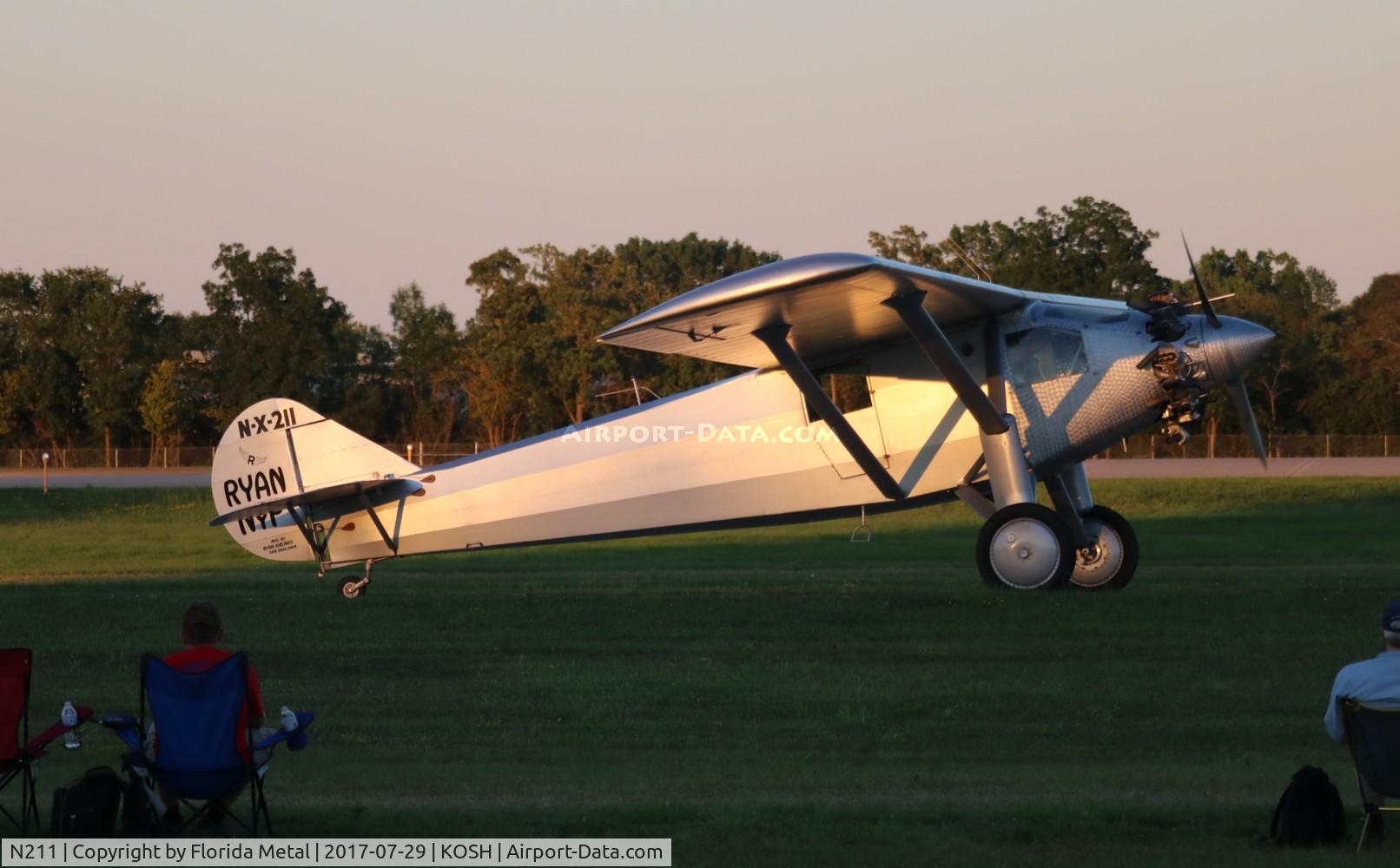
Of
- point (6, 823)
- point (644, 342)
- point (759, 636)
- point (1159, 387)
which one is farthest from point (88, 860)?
point (1159, 387)

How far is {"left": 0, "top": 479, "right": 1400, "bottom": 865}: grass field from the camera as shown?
7816 mm

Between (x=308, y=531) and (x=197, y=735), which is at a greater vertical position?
(x=308, y=531)

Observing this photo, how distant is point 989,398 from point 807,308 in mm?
2417

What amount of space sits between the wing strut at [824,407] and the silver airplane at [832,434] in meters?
0.03

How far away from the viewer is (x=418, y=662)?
14.6 metres

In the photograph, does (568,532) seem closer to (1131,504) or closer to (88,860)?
(88,860)

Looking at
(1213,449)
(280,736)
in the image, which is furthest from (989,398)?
(1213,449)

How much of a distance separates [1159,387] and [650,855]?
12.2 meters

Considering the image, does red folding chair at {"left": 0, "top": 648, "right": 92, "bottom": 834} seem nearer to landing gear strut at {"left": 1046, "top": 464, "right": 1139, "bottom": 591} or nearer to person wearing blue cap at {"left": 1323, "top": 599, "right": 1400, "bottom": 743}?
person wearing blue cap at {"left": 1323, "top": 599, "right": 1400, "bottom": 743}

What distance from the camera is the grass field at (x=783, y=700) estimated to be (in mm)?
7816

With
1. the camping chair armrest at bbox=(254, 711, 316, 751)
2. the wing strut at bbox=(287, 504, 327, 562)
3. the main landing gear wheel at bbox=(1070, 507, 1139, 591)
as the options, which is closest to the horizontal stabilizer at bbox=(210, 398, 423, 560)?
the wing strut at bbox=(287, 504, 327, 562)

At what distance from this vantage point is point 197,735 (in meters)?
7.63

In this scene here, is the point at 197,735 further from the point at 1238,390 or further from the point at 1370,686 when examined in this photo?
the point at 1238,390

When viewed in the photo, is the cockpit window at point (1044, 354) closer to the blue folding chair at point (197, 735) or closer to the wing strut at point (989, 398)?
the wing strut at point (989, 398)
